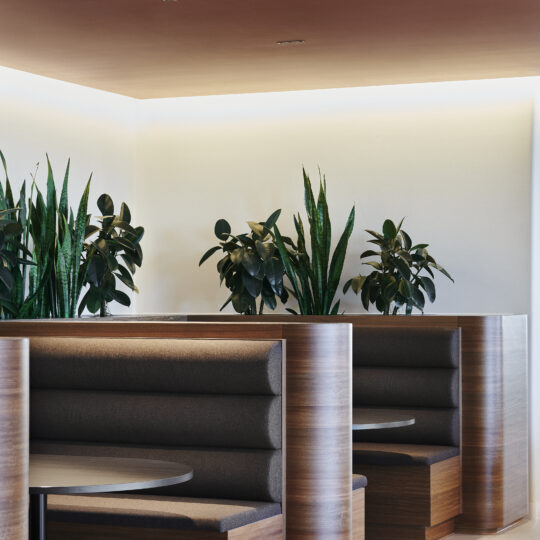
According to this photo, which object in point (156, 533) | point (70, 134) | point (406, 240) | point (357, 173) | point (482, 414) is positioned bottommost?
point (156, 533)

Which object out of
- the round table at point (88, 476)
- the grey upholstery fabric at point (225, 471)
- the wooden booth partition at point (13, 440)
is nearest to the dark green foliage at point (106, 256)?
the grey upholstery fabric at point (225, 471)

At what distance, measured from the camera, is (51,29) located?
188 inches

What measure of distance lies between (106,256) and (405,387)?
5.78ft

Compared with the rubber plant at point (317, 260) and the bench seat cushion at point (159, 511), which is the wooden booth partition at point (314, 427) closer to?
the bench seat cushion at point (159, 511)

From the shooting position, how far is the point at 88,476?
8.54 feet

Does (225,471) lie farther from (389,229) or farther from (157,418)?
(389,229)

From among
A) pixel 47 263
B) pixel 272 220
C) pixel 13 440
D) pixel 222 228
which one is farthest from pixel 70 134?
pixel 13 440

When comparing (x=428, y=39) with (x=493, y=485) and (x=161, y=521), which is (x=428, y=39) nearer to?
(x=493, y=485)

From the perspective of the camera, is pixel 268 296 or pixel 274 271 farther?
pixel 268 296

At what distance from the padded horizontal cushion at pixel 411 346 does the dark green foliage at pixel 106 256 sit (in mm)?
1472

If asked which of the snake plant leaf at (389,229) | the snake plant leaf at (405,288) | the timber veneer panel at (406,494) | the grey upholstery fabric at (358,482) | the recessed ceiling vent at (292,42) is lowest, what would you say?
the timber veneer panel at (406,494)

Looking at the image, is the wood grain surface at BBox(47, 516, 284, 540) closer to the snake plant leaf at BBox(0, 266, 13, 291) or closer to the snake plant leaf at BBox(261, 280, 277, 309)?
the snake plant leaf at BBox(0, 266, 13, 291)

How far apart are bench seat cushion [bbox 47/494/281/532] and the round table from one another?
272 mm

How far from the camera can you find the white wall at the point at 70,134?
5.71m
